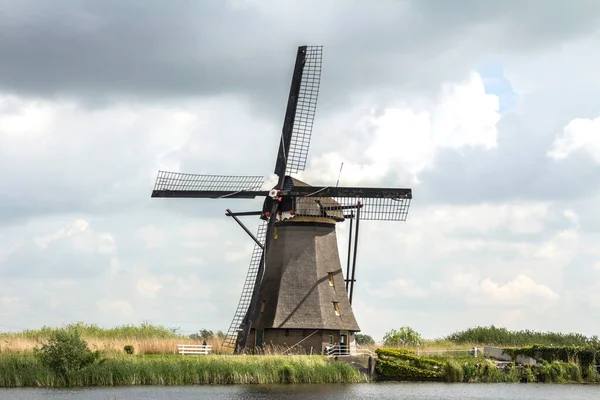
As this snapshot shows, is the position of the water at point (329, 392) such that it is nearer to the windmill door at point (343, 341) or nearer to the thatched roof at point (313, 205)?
the windmill door at point (343, 341)

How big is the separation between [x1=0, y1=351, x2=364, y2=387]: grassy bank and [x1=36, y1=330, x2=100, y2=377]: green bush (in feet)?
0.75

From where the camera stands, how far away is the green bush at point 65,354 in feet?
101

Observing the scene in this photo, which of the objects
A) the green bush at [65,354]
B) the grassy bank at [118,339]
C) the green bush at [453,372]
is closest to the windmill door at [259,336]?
the grassy bank at [118,339]

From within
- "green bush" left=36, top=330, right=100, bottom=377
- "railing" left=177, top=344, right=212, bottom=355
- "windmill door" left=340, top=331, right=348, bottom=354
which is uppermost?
"windmill door" left=340, top=331, right=348, bottom=354

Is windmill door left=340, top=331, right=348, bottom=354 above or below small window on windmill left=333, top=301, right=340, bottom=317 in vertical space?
below

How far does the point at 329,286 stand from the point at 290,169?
4.63 meters

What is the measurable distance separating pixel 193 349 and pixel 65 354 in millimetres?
7805

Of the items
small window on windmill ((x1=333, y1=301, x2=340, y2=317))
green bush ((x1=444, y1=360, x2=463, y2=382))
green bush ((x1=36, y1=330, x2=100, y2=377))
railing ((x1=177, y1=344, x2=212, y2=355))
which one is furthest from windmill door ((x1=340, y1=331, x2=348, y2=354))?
green bush ((x1=36, y1=330, x2=100, y2=377))

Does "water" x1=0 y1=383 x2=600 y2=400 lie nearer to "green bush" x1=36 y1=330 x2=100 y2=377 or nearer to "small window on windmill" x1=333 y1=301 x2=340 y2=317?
"green bush" x1=36 y1=330 x2=100 y2=377

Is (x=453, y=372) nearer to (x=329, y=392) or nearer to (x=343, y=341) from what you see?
(x=343, y=341)

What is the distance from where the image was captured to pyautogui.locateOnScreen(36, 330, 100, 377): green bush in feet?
101

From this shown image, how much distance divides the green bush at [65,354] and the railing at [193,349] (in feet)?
20.8

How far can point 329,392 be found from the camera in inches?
1244

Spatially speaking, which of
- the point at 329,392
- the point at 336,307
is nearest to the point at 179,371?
the point at 329,392
